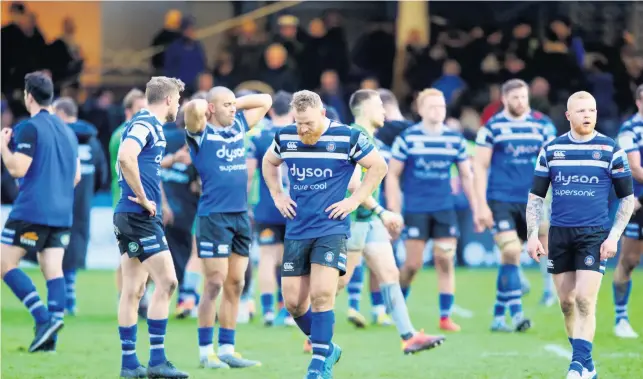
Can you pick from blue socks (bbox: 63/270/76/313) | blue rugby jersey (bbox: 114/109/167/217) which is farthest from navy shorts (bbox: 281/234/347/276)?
blue socks (bbox: 63/270/76/313)

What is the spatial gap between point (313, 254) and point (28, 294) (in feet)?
12.2

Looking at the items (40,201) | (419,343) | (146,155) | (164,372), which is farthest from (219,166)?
(419,343)

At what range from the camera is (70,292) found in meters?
16.3

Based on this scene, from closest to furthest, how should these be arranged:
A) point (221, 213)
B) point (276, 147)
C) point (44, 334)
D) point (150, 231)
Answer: point (276, 147) → point (150, 231) → point (221, 213) → point (44, 334)

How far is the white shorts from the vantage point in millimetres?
12836

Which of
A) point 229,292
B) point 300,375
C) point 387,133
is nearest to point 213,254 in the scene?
point 229,292

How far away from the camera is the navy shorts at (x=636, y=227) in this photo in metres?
13.9

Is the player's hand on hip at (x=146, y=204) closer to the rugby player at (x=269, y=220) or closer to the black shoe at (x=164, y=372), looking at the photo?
the black shoe at (x=164, y=372)

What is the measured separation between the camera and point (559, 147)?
10.6 meters

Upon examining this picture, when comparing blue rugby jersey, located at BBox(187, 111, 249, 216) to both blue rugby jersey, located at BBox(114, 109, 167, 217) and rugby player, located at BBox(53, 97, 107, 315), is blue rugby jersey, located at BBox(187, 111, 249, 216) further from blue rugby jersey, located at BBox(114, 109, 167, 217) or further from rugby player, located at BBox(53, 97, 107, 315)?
rugby player, located at BBox(53, 97, 107, 315)

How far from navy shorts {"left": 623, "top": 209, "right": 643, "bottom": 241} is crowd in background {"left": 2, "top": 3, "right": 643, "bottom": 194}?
8860 mm

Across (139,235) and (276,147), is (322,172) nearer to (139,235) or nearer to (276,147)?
(276,147)

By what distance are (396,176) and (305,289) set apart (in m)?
4.28

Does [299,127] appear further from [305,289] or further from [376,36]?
[376,36]
